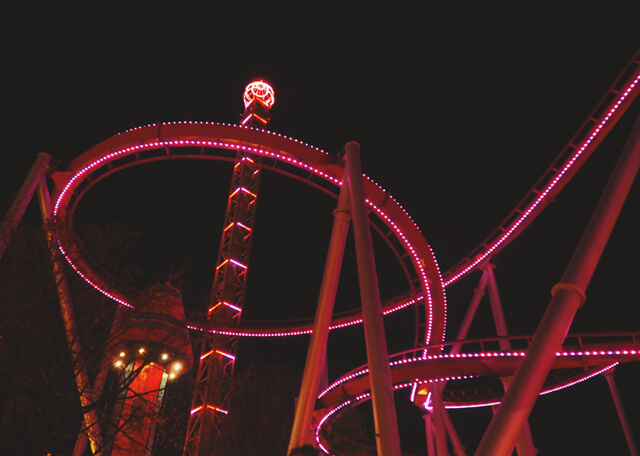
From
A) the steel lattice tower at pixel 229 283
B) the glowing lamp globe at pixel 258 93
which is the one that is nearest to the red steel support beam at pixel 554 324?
the steel lattice tower at pixel 229 283

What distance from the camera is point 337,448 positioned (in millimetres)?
14562

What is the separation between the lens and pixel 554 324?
10.4 m

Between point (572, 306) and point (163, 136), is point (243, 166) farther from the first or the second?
point (572, 306)

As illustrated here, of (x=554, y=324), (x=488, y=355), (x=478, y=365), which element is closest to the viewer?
(x=554, y=324)

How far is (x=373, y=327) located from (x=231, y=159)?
882 cm

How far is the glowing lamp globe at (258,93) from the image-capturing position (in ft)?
132

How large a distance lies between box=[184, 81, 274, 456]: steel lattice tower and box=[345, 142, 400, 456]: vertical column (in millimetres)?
8591

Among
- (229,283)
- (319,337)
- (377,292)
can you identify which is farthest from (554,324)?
(229,283)

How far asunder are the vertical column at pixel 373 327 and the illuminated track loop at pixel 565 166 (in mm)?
8682

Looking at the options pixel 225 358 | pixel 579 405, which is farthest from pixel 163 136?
pixel 579 405

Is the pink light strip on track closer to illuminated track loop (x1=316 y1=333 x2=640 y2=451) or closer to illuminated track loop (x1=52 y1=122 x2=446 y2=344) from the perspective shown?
illuminated track loop (x1=316 y1=333 x2=640 y2=451)

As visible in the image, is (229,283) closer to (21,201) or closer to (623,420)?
(21,201)

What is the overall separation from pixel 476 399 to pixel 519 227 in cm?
794

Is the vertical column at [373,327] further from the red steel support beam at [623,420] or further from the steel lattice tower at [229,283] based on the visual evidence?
the red steel support beam at [623,420]
